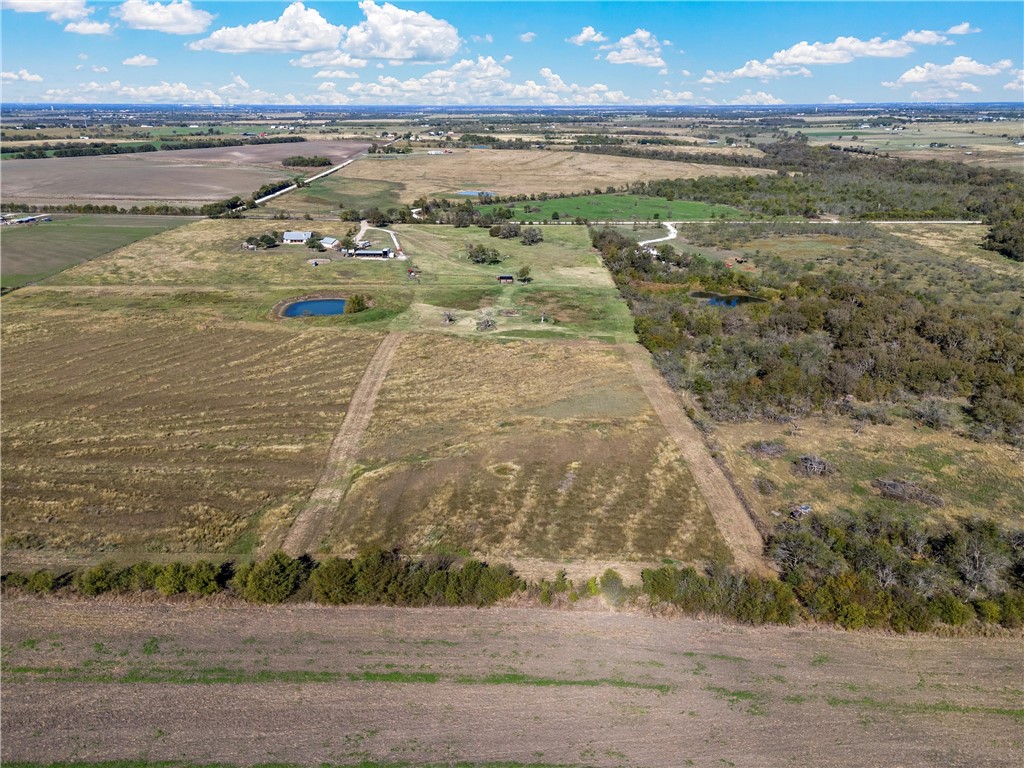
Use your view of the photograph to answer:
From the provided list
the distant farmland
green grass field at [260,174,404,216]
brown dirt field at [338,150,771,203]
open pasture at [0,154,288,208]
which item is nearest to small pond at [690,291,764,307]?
green grass field at [260,174,404,216]

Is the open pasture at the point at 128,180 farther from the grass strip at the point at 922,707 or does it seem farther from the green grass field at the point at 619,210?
the grass strip at the point at 922,707

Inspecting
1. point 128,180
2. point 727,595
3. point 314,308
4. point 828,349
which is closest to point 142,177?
point 128,180

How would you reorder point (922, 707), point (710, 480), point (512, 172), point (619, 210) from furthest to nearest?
1. point (512, 172)
2. point (619, 210)
3. point (710, 480)
4. point (922, 707)

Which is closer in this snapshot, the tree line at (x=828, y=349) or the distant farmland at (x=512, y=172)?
the tree line at (x=828, y=349)

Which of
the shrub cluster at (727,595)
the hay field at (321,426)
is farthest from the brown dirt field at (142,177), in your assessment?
the shrub cluster at (727,595)

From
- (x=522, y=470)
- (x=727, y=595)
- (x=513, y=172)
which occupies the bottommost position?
(x=727, y=595)

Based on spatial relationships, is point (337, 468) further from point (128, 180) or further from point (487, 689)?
point (128, 180)
